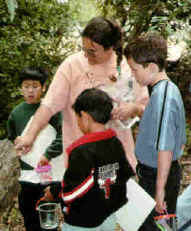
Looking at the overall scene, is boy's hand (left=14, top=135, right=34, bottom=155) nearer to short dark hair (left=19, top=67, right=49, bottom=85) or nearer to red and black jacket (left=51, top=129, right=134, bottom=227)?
red and black jacket (left=51, top=129, right=134, bottom=227)

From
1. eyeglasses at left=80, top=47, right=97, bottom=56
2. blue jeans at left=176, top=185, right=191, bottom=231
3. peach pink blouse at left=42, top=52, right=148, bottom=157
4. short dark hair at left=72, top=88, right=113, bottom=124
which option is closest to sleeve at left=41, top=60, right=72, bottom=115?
peach pink blouse at left=42, top=52, right=148, bottom=157

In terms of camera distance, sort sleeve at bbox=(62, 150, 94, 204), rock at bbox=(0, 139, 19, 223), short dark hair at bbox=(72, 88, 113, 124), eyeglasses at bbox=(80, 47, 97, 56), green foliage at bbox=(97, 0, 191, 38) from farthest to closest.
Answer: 1. green foliage at bbox=(97, 0, 191, 38)
2. rock at bbox=(0, 139, 19, 223)
3. eyeglasses at bbox=(80, 47, 97, 56)
4. short dark hair at bbox=(72, 88, 113, 124)
5. sleeve at bbox=(62, 150, 94, 204)

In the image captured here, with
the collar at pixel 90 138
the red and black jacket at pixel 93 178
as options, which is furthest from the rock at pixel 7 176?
the collar at pixel 90 138

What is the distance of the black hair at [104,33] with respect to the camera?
2240mm

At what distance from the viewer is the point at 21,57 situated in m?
4.55

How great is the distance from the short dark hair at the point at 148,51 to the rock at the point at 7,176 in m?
2.30

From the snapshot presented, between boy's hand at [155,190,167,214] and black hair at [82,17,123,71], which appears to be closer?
boy's hand at [155,190,167,214]

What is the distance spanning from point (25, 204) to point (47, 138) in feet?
1.80


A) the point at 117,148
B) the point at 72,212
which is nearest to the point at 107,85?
the point at 117,148

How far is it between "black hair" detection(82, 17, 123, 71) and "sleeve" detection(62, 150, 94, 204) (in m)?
0.76

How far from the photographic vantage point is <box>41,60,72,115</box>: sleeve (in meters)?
2.38

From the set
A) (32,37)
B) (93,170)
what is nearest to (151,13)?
(32,37)

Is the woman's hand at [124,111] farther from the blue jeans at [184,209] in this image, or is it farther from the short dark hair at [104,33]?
the blue jeans at [184,209]

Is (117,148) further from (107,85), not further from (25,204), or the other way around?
(25,204)
